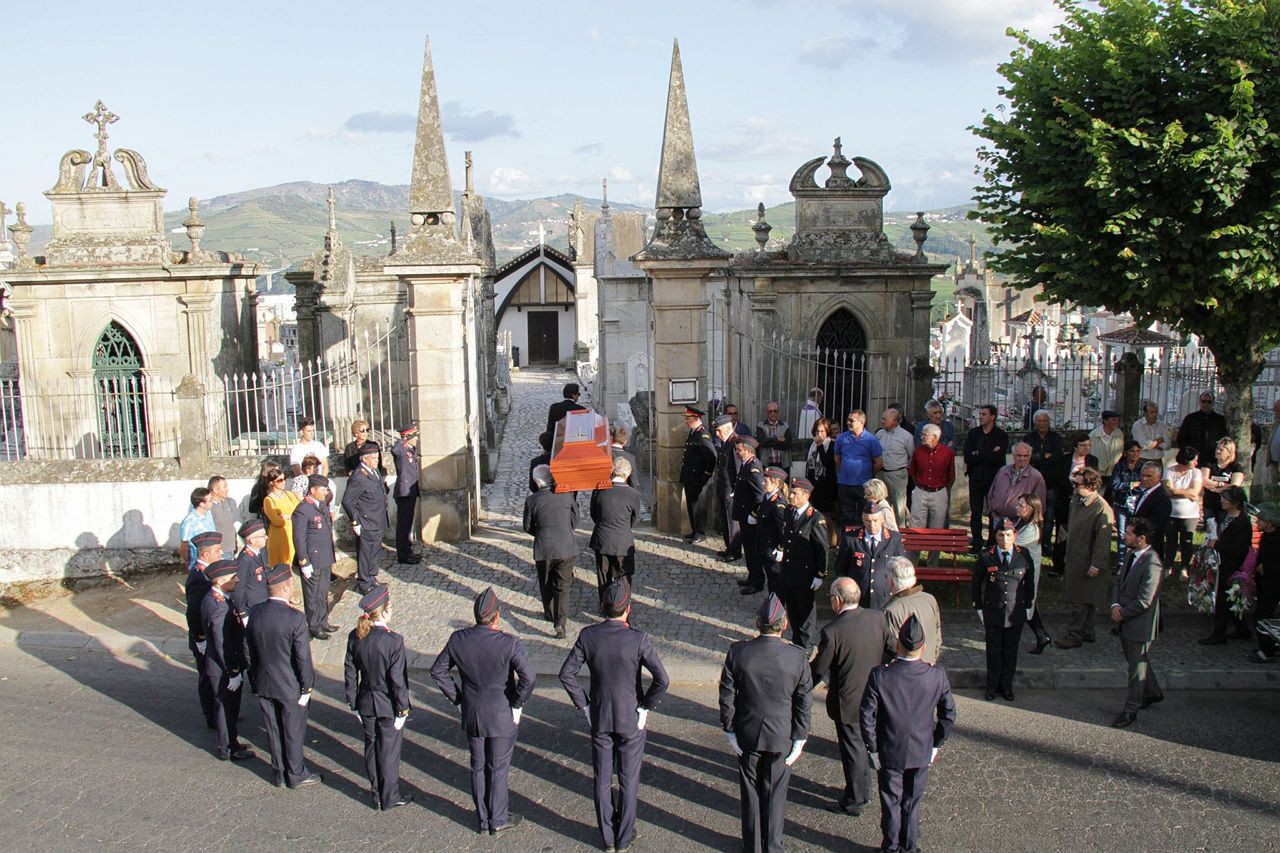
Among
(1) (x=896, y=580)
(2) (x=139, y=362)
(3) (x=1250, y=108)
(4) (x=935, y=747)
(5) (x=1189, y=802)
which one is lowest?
(5) (x=1189, y=802)

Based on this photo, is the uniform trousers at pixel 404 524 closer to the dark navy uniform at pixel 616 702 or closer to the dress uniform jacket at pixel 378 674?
the dress uniform jacket at pixel 378 674

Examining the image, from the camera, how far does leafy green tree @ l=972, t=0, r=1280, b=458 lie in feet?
35.7

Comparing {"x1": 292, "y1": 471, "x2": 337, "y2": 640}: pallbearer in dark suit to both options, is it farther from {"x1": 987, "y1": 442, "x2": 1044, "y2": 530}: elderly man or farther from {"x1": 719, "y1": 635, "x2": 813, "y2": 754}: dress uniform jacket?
{"x1": 987, "y1": 442, "x2": 1044, "y2": 530}: elderly man

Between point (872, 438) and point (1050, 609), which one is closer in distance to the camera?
point (1050, 609)

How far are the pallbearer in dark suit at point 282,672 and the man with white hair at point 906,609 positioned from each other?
390 cm

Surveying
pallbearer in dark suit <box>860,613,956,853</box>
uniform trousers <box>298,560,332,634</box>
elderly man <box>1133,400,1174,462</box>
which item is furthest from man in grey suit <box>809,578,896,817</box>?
elderly man <box>1133,400,1174,462</box>

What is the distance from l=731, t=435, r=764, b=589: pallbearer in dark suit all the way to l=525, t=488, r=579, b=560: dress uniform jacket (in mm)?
1950

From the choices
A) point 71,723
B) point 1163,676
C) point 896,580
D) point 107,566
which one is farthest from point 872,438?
point 107,566

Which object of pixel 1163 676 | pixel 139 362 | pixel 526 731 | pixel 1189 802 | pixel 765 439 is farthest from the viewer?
pixel 139 362

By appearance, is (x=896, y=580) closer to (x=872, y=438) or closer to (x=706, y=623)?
(x=706, y=623)

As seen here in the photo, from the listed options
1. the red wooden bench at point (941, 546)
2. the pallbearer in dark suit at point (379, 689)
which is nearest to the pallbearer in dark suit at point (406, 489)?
the pallbearer in dark suit at point (379, 689)

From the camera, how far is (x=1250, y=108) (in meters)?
10.7

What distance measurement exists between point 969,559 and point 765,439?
3136 mm

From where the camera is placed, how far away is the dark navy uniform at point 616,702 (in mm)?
6355
